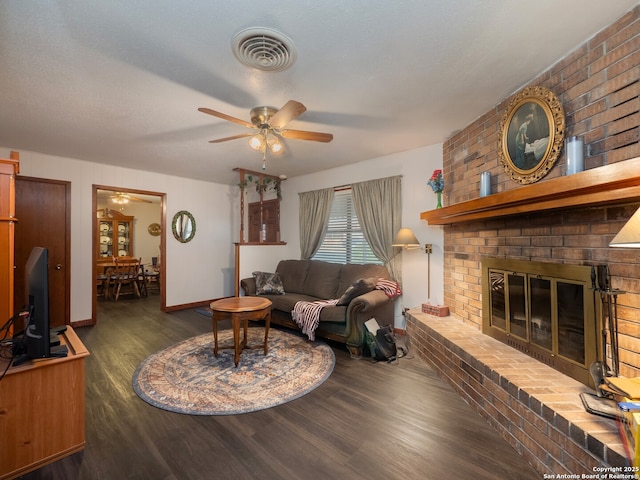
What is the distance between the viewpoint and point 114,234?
7.90m

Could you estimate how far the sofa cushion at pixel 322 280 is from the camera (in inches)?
159

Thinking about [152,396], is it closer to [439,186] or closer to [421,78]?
[421,78]

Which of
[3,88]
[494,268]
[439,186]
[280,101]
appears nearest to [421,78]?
[280,101]

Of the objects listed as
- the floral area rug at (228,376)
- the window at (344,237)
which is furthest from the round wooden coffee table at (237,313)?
the window at (344,237)

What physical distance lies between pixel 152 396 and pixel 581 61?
12.9 feet

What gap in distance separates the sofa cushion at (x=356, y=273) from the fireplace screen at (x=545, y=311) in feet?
4.70

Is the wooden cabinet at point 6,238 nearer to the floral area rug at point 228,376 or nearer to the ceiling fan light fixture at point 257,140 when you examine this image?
the floral area rug at point 228,376

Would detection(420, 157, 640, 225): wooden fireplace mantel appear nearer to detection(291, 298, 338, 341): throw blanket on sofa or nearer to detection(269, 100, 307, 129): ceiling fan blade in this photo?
detection(269, 100, 307, 129): ceiling fan blade

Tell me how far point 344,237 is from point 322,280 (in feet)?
2.78

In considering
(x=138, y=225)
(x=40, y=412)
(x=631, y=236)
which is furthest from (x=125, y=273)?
(x=631, y=236)

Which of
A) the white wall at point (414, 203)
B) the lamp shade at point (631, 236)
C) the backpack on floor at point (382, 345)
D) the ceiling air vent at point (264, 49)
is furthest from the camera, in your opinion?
the white wall at point (414, 203)

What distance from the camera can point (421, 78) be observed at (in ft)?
6.70

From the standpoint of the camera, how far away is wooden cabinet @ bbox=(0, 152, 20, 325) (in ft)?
5.75

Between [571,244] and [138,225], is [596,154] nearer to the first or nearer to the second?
[571,244]
